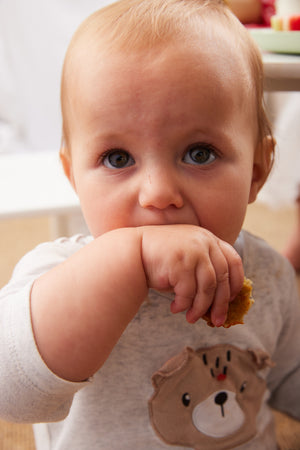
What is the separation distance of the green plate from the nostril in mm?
505

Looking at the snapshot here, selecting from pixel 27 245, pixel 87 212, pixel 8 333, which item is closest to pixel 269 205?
pixel 27 245

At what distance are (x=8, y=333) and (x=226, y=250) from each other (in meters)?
0.23

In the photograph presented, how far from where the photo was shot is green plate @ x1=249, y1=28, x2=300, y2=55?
0.72 m

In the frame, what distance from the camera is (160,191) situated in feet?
1.67

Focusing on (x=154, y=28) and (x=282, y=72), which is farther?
(x=282, y=72)

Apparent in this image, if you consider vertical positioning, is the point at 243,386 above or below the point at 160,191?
below

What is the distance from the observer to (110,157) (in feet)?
1.85

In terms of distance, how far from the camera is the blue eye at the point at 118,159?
0.55 metres

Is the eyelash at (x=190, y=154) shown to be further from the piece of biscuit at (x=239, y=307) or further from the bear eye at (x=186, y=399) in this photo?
the bear eye at (x=186, y=399)

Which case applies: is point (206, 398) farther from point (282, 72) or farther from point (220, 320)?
point (282, 72)

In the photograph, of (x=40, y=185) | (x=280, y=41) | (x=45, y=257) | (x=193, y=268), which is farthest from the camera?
(x=40, y=185)

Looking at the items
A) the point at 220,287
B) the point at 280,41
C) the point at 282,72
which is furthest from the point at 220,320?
the point at 280,41

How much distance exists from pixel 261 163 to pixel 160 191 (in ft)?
0.70

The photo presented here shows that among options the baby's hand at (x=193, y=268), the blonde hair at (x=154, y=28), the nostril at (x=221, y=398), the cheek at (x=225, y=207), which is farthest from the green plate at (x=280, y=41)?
the nostril at (x=221, y=398)
